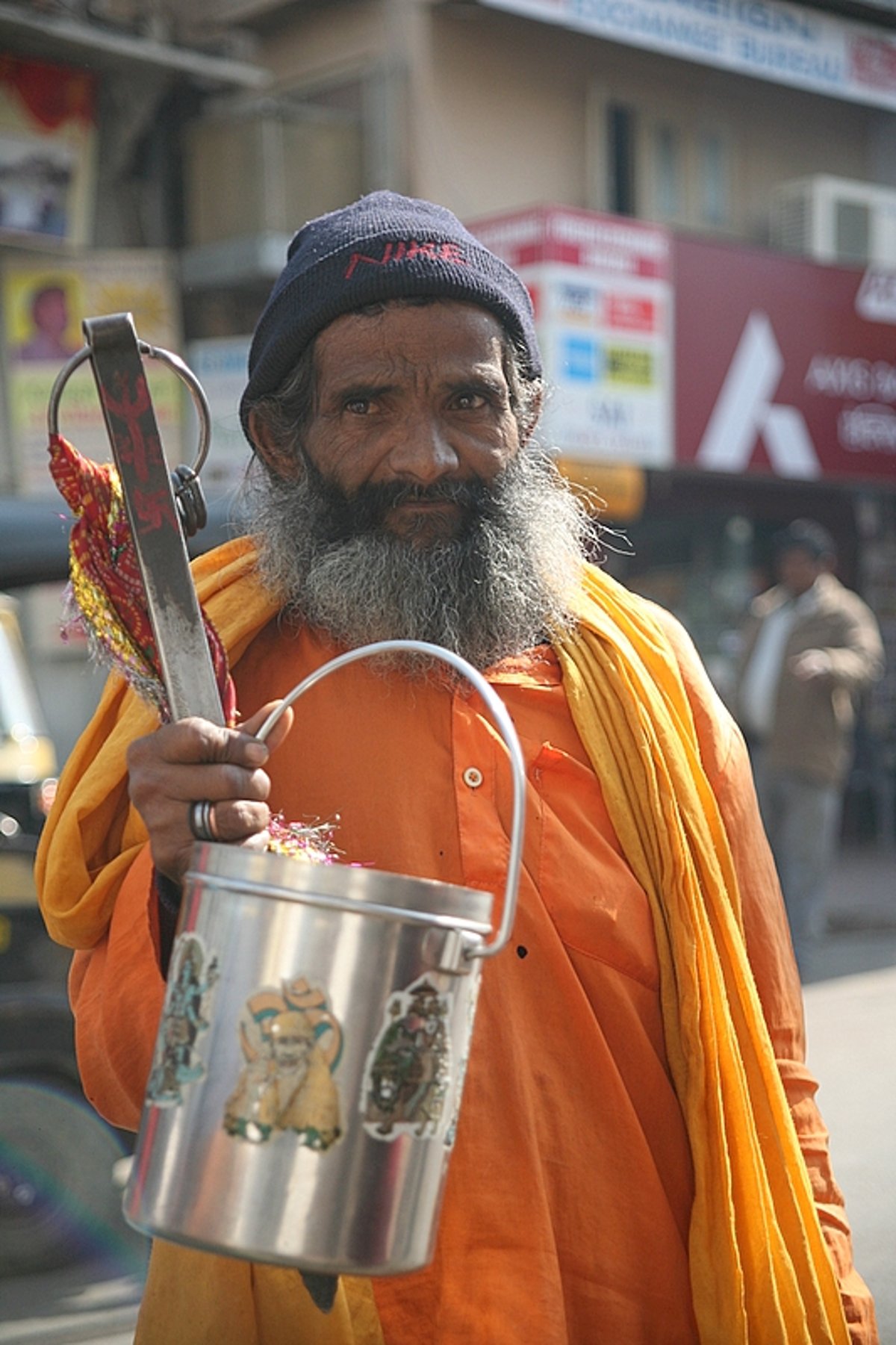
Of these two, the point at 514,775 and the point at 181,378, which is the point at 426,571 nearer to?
the point at 181,378

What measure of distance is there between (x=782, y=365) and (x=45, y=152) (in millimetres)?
5747

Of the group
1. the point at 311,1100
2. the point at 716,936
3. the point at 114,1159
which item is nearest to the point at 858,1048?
the point at 114,1159

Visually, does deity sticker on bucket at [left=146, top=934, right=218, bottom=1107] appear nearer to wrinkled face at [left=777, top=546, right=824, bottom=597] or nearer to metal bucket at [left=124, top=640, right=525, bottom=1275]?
metal bucket at [left=124, top=640, right=525, bottom=1275]

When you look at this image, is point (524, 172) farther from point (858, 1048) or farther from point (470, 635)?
point (470, 635)

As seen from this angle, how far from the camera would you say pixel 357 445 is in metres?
1.95

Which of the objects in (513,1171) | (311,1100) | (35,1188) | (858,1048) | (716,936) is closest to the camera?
(311,1100)

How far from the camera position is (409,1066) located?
1.29m

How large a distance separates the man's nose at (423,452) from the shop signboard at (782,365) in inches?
403

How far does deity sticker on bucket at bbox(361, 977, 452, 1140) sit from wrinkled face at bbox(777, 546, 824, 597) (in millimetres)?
6812

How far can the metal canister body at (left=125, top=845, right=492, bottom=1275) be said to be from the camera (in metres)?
1.25

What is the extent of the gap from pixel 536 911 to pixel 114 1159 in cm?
305

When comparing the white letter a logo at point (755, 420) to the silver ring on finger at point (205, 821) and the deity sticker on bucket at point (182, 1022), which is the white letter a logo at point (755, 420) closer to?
the silver ring on finger at point (205, 821)

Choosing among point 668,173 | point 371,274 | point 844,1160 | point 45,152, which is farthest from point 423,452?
point 668,173

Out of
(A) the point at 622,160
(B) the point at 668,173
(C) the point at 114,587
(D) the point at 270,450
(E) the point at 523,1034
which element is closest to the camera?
(C) the point at 114,587
